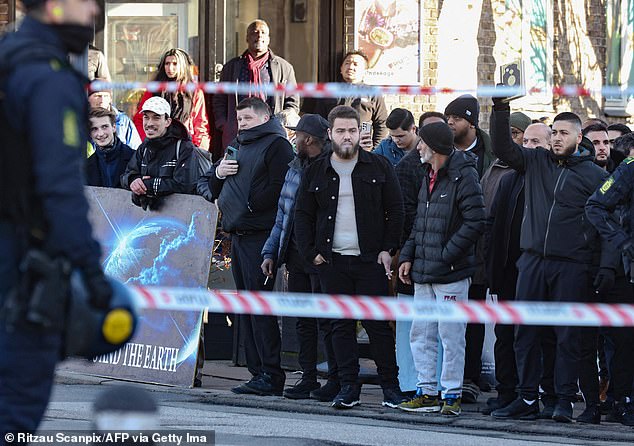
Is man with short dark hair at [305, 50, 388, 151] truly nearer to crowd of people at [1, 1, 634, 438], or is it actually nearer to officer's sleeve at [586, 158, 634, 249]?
crowd of people at [1, 1, 634, 438]

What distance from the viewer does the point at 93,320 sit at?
4.83 m

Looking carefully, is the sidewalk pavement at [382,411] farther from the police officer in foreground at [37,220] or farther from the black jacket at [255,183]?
the police officer in foreground at [37,220]

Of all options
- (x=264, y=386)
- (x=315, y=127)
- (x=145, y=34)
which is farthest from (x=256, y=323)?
(x=145, y=34)

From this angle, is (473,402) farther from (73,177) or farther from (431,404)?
(73,177)

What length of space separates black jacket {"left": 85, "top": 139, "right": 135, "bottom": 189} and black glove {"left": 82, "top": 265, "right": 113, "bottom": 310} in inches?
290

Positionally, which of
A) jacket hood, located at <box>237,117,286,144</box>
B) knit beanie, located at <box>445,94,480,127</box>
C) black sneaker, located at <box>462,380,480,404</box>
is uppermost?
knit beanie, located at <box>445,94,480,127</box>

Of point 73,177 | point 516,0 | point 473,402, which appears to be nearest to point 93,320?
point 73,177

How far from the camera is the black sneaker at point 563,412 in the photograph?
975 cm

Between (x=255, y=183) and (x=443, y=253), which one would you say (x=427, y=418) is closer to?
(x=443, y=253)

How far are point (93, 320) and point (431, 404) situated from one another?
5666mm

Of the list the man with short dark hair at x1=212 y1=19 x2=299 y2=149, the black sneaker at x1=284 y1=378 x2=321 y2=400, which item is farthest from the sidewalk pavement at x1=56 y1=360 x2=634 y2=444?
the man with short dark hair at x1=212 y1=19 x2=299 y2=149

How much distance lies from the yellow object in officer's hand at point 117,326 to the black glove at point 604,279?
5.34m

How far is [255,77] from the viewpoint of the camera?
15.5 meters

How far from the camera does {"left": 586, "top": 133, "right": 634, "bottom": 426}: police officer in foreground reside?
9508 mm
